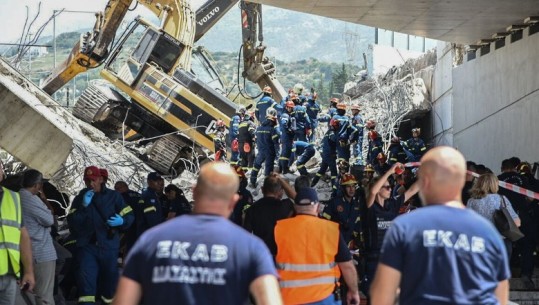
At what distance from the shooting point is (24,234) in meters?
9.57

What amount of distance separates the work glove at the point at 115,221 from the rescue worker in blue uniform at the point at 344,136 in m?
9.61

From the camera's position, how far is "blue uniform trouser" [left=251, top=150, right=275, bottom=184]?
23.0m

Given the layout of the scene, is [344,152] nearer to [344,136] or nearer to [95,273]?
[344,136]

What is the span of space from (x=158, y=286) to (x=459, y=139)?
2306cm

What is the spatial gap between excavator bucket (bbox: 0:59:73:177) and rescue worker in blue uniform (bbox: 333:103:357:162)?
191 inches

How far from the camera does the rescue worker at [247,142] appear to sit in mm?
24312

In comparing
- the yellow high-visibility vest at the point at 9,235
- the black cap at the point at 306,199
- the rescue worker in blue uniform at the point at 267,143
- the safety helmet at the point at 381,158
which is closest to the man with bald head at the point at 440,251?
the black cap at the point at 306,199

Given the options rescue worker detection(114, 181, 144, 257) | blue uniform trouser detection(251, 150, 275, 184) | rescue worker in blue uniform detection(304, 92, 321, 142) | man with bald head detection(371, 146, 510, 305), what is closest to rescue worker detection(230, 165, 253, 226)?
rescue worker detection(114, 181, 144, 257)

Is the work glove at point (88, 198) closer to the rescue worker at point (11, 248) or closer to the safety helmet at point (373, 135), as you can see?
the rescue worker at point (11, 248)

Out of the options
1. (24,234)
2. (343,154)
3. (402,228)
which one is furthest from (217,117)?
(402,228)

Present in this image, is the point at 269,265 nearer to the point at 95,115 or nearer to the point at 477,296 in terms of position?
the point at 477,296

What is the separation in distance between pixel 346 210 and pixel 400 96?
63.2ft

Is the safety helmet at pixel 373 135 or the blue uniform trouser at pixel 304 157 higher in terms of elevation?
the safety helmet at pixel 373 135

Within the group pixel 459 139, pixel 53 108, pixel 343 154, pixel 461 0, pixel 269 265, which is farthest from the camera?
pixel 459 139
